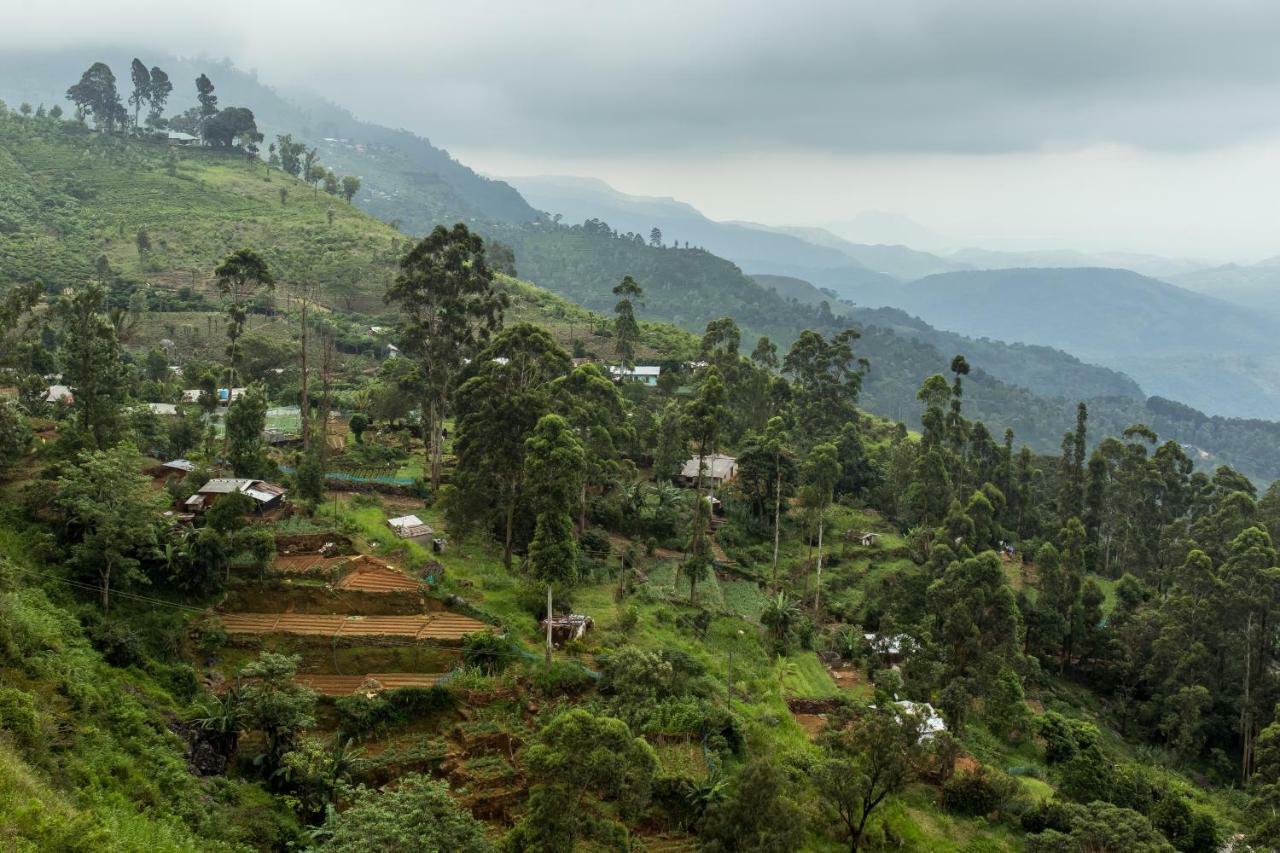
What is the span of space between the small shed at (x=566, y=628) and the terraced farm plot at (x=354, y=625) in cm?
204

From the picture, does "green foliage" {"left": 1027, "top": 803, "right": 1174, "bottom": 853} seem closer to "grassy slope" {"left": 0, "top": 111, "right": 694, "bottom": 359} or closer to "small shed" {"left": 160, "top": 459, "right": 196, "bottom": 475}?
"small shed" {"left": 160, "top": 459, "right": 196, "bottom": 475}

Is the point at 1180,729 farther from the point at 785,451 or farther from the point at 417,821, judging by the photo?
the point at 417,821

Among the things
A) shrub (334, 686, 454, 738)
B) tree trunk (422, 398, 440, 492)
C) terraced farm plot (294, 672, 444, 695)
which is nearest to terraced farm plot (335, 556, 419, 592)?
terraced farm plot (294, 672, 444, 695)

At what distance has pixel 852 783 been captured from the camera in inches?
675

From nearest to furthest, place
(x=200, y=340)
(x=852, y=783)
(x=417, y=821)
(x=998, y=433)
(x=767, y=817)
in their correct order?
(x=417, y=821) < (x=767, y=817) < (x=852, y=783) < (x=200, y=340) < (x=998, y=433)

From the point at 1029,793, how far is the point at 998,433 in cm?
12251

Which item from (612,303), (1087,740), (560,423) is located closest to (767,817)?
(560,423)

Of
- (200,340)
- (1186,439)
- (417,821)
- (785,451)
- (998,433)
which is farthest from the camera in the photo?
(1186,439)

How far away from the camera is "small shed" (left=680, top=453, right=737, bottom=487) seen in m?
44.4

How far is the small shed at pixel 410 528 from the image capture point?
27.7 meters

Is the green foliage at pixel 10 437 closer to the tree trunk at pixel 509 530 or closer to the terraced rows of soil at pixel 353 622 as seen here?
the terraced rows of soil at pixel 353 622

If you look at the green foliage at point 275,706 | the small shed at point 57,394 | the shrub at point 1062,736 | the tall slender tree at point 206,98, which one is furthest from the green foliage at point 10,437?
the tall slender tree at point 206,98

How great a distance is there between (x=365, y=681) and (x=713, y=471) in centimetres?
2743

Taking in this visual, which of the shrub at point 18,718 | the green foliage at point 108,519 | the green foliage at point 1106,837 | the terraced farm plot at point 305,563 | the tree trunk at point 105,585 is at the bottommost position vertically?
the green foliage at point 1106,837
